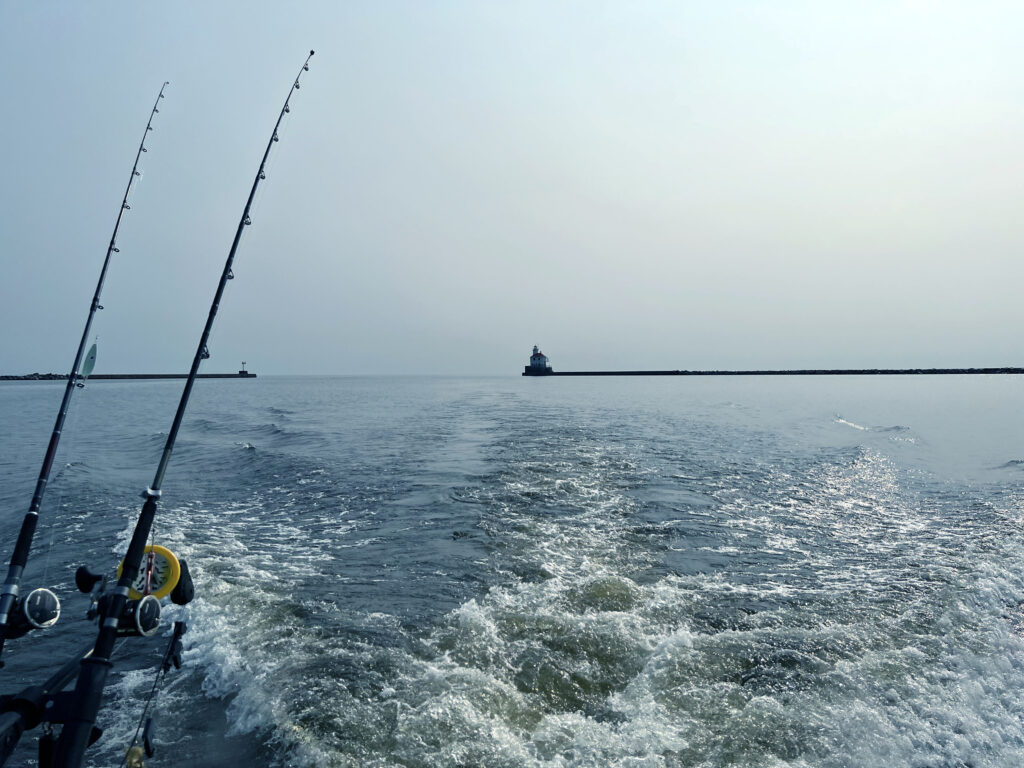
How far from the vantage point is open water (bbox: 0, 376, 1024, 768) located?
4.00m

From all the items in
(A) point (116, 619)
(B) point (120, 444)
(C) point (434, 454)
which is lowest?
(B) point (120, 444)

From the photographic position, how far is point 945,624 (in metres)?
5.79

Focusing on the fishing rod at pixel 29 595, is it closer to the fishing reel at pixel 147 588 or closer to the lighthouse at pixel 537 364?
the fishing reel at pixel 147 588

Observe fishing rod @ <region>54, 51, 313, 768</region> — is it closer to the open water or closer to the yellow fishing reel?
the yellow fishing reel

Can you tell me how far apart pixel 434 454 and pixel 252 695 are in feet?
38.2

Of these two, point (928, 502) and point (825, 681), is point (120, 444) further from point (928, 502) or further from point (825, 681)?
point (928, 502)

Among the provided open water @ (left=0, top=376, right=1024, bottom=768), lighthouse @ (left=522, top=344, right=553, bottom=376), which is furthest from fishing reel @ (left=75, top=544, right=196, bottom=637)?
lighthouse @ (left=522, top=344, right=553, bottom=376)

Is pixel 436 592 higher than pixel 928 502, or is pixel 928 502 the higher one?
pixel 928 502

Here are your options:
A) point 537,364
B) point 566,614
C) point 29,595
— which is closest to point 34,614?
point 29,595

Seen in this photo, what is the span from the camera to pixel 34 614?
3.31 m

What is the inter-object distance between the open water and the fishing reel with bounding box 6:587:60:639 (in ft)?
3.93

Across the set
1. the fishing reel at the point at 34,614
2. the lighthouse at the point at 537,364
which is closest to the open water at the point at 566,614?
the fishing reel at the point at 34,614

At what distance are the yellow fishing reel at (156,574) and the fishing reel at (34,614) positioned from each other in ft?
1.25

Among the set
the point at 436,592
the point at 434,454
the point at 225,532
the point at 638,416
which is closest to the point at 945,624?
the point at 436,592
